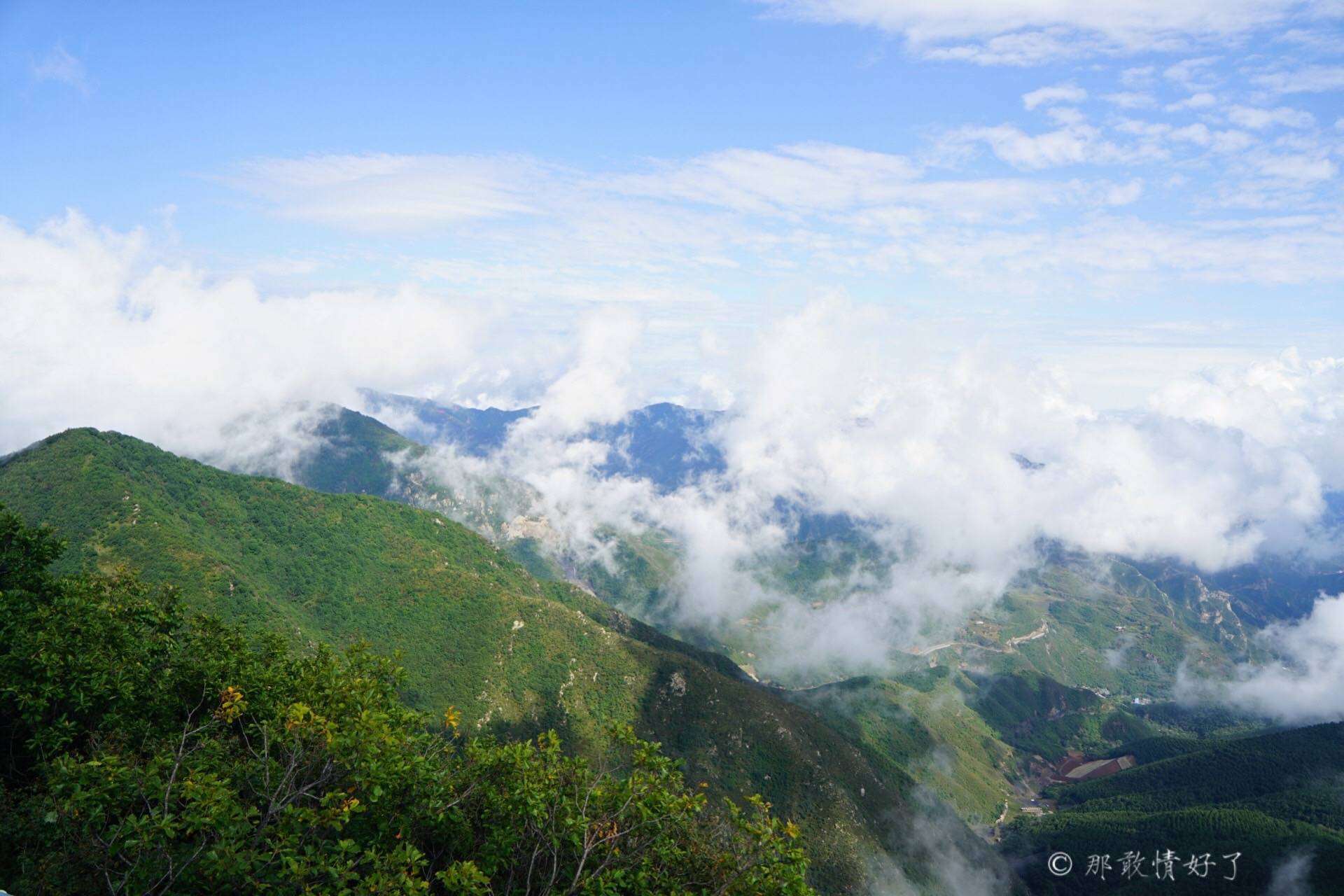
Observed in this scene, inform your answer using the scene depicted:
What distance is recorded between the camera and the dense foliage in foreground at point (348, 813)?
1747cm

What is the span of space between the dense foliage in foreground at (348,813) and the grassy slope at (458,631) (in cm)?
12080

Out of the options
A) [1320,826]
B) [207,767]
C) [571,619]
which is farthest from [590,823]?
[1320,826]

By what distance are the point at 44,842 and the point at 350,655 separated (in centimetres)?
1460

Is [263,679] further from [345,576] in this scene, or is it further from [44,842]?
[345,576]

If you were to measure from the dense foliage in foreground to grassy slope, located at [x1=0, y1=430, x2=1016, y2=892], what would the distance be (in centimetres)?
12080

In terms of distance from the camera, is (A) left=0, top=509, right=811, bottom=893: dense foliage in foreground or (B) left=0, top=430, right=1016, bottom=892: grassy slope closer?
(A) left=0, top=509, right=811, bottom=893: dense foliage in foreground

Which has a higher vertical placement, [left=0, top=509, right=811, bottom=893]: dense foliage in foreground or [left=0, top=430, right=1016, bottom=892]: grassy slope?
[left=0, top=509, right=811, bottom=893]: dense foliage in foreground

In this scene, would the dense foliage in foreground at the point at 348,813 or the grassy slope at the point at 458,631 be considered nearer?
the dense foliage in foreground at the point at 348,813

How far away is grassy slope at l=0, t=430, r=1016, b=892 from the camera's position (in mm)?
140375

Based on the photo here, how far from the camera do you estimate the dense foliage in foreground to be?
1747 cm

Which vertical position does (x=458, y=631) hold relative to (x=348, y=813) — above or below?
below

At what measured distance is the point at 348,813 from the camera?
747 inches

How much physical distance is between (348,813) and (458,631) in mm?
162160

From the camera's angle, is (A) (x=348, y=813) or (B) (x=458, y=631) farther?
(B) (x=458, y=631)
